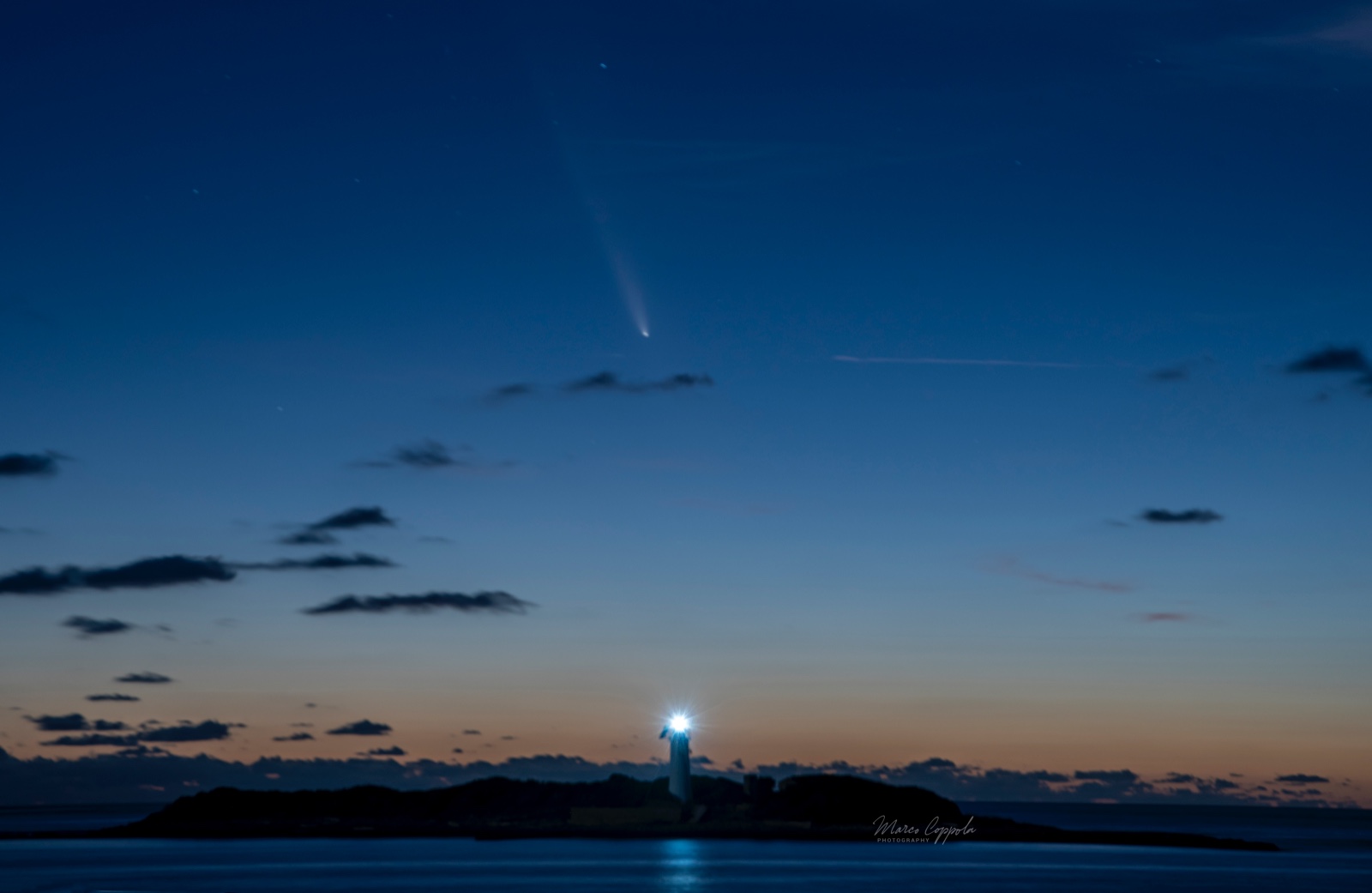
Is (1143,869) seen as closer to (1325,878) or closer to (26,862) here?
(1325,878)

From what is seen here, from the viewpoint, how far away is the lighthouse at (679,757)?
127 metres

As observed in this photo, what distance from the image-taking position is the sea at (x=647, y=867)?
91438 mm

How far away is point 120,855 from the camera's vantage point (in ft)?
418

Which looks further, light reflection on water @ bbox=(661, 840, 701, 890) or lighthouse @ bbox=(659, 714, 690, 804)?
lighthouse @ bbox=(659, 714, 690, 804)

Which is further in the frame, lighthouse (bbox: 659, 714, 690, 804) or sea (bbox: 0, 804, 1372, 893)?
lighthouse (bbox: 659, 714, 690, 804)

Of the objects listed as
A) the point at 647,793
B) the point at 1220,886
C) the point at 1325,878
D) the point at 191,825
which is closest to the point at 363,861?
the point at 647,793

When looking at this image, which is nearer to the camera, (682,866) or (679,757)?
(682,866)

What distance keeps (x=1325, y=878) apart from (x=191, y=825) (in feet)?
453

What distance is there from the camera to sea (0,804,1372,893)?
9144cm

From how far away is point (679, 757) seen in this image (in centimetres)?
13275

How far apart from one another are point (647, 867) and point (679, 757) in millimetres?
25296

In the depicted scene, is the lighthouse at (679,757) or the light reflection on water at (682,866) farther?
the lighthouse at (679,757)

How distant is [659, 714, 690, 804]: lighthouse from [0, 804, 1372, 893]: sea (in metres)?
5.68

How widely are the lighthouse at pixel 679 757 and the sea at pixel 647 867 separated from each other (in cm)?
568
